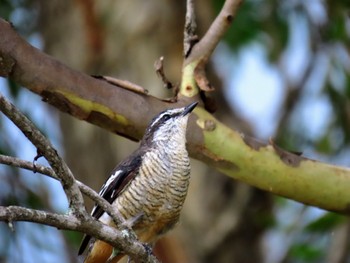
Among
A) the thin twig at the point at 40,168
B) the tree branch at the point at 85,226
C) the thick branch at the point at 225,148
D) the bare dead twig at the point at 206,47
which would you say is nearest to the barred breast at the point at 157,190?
the thick branch at the point at 225,148

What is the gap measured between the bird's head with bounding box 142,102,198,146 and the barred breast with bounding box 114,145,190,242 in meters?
0.08

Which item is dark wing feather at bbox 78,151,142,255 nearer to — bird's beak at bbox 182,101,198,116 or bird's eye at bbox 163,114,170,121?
bird's eye at bbox 163,114,170,121

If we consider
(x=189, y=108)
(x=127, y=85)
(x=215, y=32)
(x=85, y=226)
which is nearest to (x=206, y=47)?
A: (x=215, y=32)

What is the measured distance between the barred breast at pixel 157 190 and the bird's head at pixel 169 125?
8 cm

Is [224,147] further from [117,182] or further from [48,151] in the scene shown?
[48,151]

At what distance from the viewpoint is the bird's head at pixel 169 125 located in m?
4.30

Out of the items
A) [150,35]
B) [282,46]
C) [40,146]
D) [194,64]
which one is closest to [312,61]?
[282,46]

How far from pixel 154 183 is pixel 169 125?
272 mm

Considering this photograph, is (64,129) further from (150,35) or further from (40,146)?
(40,146)

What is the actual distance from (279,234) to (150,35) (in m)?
1.91

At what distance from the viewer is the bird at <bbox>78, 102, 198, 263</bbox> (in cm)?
440

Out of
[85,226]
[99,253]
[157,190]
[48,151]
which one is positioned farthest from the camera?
[99,253]

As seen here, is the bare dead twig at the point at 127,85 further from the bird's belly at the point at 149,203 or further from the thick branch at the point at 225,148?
the bird's belly at the point at 149,203

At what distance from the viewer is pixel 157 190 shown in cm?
440
